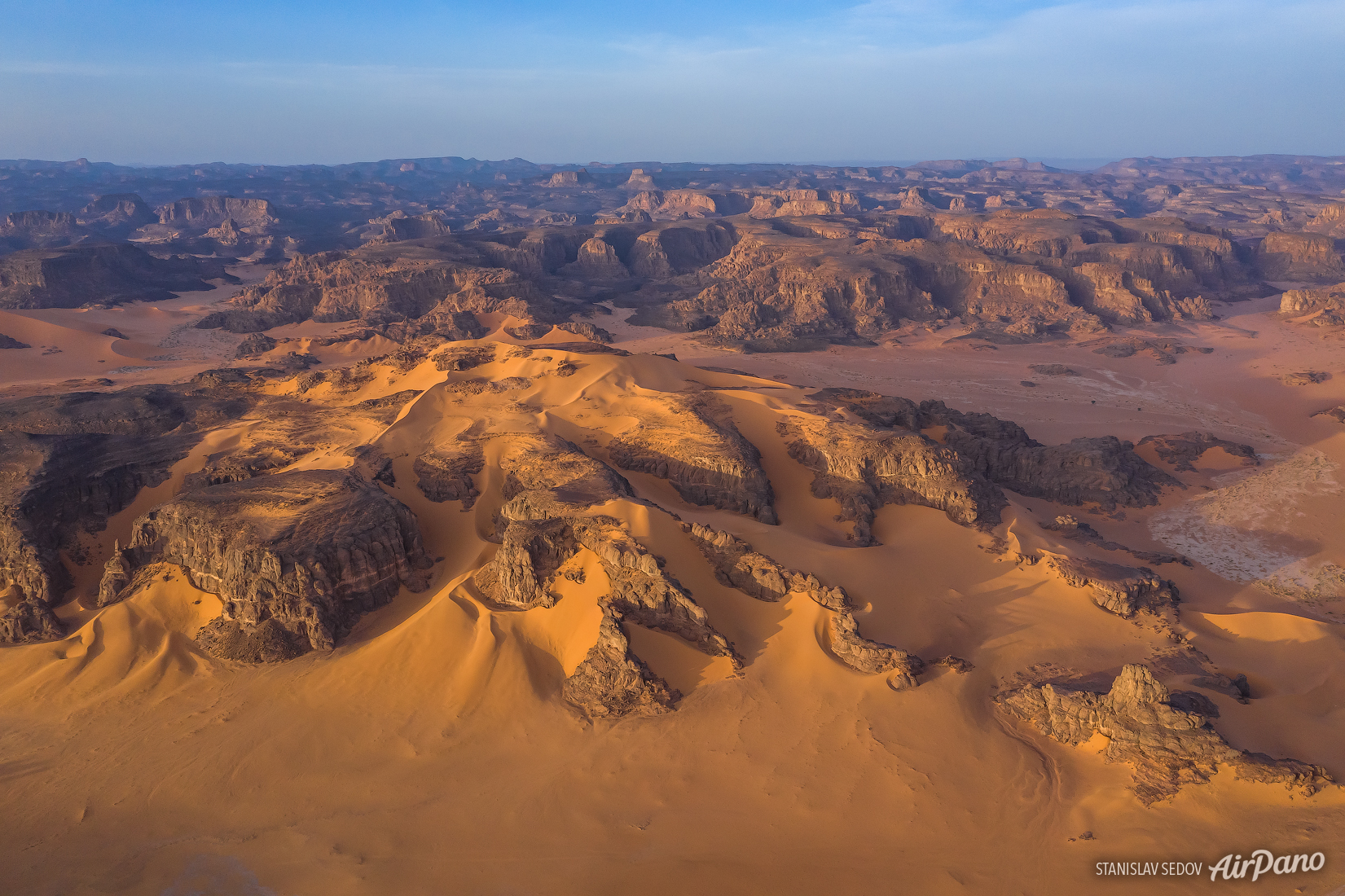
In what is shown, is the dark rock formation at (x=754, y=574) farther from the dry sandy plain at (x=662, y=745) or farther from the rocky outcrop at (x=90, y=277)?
the rocky outcrop at (x=90, y=277)

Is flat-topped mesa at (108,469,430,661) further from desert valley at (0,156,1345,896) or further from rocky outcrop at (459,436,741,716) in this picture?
rocky outcrop at (459,436,741,716)

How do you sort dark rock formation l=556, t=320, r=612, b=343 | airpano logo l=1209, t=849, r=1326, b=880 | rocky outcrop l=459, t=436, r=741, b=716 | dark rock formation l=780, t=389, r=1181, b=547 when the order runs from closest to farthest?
1. airpano logo l=1209, t=849, r=1326, b=880
2. rocky outcrop l=459, t=436, r=741, b=716
3. dark rock formation l=780, t=389, r=1181, b=547
4. dark rock formation l=556, t=320, r=612, b=343

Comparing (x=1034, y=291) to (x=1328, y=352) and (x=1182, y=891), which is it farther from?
(x=1182, y=891)

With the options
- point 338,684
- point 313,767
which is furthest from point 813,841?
point 338,684

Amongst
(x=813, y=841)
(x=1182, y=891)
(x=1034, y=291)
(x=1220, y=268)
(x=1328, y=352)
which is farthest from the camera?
(x=1220, y=268)

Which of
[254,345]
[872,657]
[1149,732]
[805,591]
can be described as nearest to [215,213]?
[254,345]

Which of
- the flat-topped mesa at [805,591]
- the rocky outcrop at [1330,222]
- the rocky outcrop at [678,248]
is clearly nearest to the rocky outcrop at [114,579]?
the flat-topped mesa at [805,591]

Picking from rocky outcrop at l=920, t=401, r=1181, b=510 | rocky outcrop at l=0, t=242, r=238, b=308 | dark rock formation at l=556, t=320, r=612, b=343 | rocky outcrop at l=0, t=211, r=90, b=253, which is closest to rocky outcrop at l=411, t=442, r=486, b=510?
rocky outcrop at l=920, t=401, r=1181, b=510
